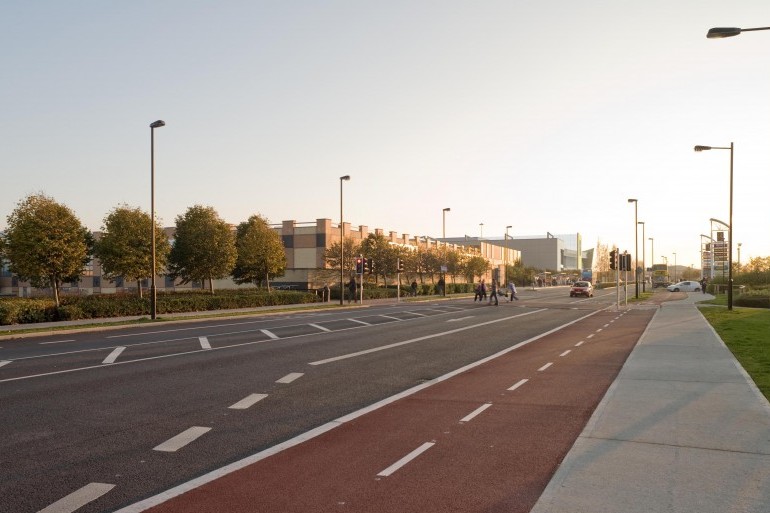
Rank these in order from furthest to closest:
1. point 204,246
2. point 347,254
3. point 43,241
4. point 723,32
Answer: point 347,254 < point 204,246 < point 43,241 < point 723,32

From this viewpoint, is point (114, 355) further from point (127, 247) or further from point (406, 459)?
point (127, 247)

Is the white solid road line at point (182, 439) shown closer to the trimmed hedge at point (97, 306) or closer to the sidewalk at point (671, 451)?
the sidewalk at point (671, 451)

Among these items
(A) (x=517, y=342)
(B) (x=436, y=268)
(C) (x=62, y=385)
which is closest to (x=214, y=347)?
(C) (x=62, y=385)

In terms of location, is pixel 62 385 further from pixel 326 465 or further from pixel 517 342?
pixel 517 342

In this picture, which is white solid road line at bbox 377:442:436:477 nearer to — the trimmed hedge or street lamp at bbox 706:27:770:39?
street lamp at bbox 706:27:770:39

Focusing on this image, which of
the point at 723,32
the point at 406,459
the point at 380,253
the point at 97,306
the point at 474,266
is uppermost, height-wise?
the point at 723,32

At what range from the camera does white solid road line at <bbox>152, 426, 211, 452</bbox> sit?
22.4ft

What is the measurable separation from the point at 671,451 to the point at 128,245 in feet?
129

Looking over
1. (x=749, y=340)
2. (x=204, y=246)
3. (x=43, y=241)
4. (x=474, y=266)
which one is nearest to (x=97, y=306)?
(x=43, y=241)

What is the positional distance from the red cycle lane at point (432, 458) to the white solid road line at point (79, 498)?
76cm

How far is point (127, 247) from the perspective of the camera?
130 feet

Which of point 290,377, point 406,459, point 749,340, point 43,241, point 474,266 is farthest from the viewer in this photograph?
point 474,266

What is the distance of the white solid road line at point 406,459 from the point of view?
5.91m

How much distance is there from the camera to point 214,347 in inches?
669
